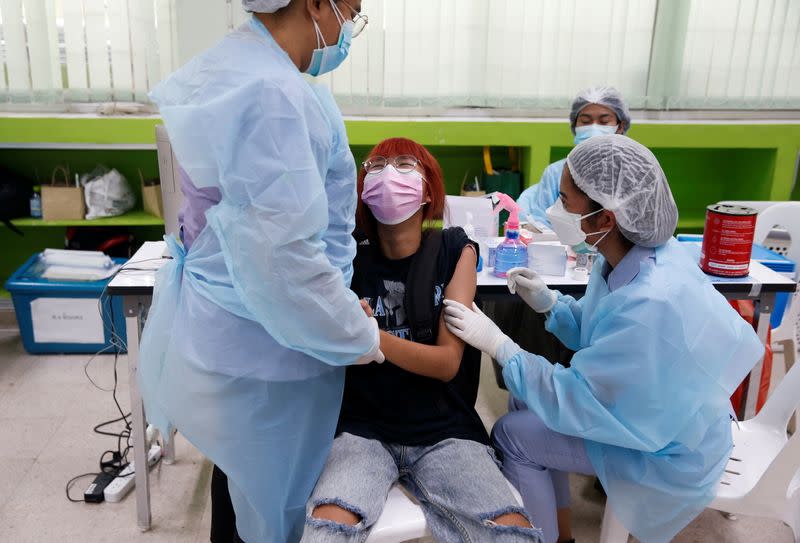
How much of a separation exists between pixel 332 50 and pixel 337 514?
0.86 m

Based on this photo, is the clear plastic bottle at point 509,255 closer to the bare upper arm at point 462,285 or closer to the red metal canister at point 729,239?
the bare upper arm at point 462,285

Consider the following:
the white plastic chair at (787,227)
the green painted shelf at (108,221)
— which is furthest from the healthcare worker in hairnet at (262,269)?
the green painted shelf at (108,221)

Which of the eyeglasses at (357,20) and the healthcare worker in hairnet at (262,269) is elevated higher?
the eyeglasses at (357,20)

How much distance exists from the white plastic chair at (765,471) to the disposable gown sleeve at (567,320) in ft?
1.37

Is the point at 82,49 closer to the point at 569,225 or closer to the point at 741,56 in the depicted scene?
the point at 569,225

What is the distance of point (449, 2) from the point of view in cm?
340

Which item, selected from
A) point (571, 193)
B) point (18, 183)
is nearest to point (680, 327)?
point (571, 193)

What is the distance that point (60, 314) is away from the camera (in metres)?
3.01

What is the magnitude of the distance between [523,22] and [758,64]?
51.4 inches

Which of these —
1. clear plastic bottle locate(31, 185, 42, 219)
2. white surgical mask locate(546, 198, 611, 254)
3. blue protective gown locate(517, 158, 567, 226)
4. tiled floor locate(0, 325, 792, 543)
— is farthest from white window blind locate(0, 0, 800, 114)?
white surgical mask locate(546, 198, 611, 254)

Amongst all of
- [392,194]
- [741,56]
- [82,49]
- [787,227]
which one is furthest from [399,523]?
[741,56]

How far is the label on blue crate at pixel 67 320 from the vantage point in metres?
3.00

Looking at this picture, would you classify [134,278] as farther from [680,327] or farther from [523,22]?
[523,22]

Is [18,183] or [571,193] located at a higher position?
[571,193]
